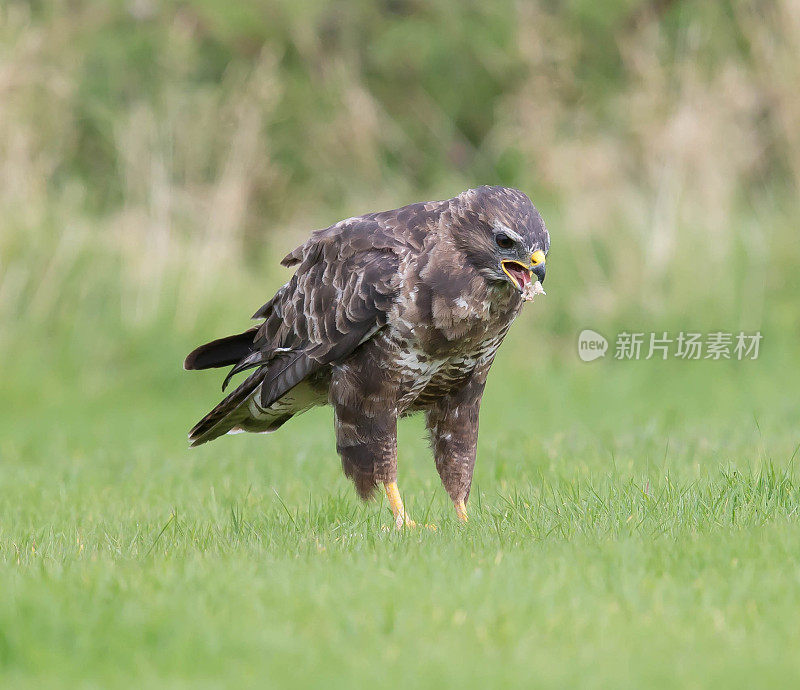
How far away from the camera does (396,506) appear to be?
5.50 metres

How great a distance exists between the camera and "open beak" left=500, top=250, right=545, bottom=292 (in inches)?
195

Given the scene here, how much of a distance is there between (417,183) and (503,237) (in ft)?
37.9

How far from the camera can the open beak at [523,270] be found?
494 cm

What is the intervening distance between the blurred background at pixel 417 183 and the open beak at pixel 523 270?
3.50 metres

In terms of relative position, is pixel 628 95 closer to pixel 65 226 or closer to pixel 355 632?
pixel 65 226

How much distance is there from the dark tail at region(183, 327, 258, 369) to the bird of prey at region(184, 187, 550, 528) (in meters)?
0.25

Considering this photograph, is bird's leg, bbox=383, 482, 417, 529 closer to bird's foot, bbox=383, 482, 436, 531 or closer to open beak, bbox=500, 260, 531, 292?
bird's foot, bbox=383, 482, 436, 531

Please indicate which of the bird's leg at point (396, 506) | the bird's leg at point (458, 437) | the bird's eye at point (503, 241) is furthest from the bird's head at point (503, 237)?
the bird's leg at point (396, 506)

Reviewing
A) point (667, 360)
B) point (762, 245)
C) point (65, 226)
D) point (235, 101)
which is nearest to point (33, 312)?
point (65, 226)

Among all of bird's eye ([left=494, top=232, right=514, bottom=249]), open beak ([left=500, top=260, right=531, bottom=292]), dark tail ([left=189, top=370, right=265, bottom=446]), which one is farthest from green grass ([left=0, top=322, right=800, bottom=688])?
bird's eye ([left=494, top=232, right=514, bottom=249])

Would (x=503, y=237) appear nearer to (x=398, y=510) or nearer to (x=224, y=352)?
(x=398, y=510)

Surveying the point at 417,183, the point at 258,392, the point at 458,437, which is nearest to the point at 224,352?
the point at 258,392

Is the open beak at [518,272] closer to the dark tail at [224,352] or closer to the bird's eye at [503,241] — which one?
the bird's eye at [503,241]

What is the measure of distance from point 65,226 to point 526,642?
9655 mm
